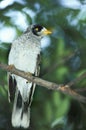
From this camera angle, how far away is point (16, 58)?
2.91 meters

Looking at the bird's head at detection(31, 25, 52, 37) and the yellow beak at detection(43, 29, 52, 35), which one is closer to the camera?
the yellow beak at detection(43, 29, 52, 35)

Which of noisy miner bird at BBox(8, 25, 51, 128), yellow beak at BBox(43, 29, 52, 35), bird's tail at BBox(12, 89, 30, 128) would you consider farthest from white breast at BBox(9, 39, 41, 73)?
bird's tail at BBox(12, 89, 30, 128)

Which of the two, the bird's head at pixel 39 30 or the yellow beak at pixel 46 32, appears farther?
the bird's head at pixel 39 30

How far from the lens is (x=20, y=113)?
291 cm

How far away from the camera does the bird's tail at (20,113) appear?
2700 mm

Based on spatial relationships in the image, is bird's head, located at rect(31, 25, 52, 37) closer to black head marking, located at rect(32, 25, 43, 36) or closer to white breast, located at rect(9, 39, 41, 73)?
black head marking, located at rect(32, 25, 43, 36)

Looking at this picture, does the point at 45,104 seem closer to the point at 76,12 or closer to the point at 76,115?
the point at 76,115

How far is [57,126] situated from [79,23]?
76 cm

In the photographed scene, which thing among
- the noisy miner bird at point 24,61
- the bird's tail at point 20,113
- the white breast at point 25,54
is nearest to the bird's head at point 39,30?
the noisy miner bird at point 24,61

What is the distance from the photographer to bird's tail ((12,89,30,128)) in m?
2.70

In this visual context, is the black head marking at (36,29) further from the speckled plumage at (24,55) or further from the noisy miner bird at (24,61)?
the speckled plumage at (24,55)

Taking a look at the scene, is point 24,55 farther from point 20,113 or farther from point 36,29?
point 20,113

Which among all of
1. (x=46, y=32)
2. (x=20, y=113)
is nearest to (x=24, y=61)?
(x=46, y=32)

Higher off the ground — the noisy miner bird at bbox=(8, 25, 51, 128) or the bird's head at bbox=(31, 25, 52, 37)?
the bird's head at bbox=(31, 25, 52, 37)
